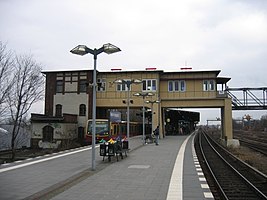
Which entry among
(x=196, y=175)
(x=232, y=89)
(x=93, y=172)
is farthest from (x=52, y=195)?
(x=232, y=89)

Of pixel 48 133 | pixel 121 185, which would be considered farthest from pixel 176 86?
pixel 121 185

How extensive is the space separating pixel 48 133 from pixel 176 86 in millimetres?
17257

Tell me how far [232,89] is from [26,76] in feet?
95.2

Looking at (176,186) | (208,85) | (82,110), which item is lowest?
(176,186)

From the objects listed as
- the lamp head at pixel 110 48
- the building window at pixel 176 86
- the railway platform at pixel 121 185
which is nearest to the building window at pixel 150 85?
the building window at pixel 176 86

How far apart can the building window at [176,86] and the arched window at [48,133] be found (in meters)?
15.9

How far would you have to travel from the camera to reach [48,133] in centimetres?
3797

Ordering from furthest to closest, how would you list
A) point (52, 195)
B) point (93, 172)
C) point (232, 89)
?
point (232, 89) < point (93, 172) < point (52, 195)

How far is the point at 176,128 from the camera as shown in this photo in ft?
226

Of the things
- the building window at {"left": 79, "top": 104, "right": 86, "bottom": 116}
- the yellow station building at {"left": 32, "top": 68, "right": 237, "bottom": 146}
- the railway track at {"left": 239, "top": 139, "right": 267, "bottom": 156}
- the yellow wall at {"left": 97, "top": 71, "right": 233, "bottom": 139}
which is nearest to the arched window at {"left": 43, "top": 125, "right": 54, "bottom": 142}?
the yellow station building at {"left": 32, "top": 68, "right": 237, "bottom": 146}

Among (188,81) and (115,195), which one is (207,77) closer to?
(188,81)

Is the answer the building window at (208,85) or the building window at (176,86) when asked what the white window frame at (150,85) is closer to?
the building window at (176,86)

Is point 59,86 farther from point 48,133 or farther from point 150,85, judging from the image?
point 150,85

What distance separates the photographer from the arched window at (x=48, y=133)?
37781 millimetres
